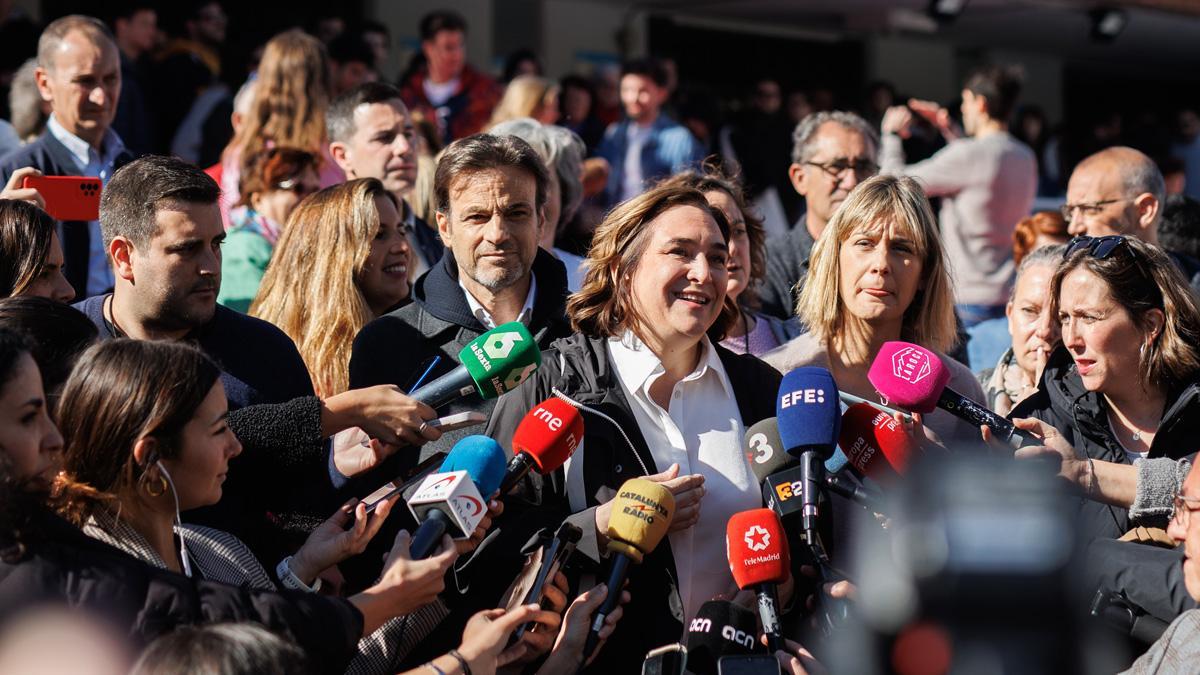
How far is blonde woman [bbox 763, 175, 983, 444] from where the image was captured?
4.68 metres

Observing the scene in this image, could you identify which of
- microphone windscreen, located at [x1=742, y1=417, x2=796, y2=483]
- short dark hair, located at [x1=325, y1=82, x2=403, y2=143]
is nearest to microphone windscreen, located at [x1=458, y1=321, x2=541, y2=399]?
microphone windscreen, located at [x1=742, y1=417, x2=796, y2=483]

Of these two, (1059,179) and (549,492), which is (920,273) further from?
(1059,179)

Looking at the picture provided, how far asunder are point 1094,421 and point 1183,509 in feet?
3.24

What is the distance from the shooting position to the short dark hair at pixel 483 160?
16.1ft

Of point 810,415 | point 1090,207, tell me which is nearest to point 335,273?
point 810,415

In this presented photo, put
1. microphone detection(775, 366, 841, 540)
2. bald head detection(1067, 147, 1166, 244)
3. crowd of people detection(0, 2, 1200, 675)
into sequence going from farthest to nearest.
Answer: bald head detection(1067, 147, 1166, 244)
microphone detection(775, 366, 841, 540)
crowd of people detection(0, 2, 1200, 675)

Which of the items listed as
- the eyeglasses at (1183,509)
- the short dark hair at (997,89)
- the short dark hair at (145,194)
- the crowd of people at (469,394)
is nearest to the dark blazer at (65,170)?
the crowd of people at (469,394)

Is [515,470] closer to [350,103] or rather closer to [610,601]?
[610,601]

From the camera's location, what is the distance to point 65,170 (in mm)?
6020

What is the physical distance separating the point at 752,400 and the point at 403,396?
1012 millimetres

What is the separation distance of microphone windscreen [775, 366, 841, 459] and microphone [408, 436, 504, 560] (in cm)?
72

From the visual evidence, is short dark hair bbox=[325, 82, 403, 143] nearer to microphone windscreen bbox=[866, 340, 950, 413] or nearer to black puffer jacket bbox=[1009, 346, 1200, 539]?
black puffer jacket bbox=[1009, 346, 1200, 539]

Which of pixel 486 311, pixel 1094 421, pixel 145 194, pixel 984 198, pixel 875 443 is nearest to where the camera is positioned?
pixel 875 443

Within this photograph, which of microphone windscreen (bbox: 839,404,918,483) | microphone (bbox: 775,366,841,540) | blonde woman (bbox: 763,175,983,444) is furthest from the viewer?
blonde woman (bbox: 763,175,983,444)
